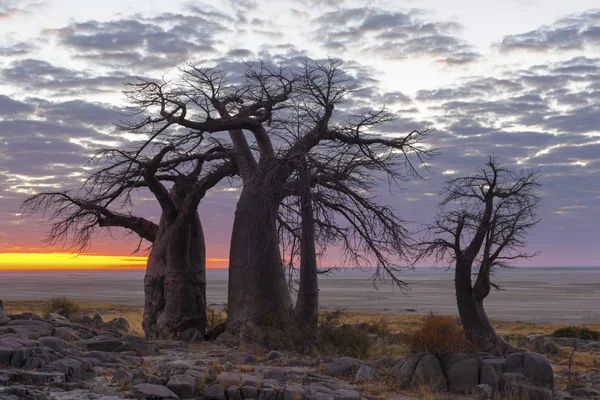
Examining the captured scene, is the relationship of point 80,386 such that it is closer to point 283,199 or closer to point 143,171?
point 283,199

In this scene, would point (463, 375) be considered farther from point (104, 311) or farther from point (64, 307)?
point (104, 311)

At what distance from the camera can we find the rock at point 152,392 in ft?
33.6

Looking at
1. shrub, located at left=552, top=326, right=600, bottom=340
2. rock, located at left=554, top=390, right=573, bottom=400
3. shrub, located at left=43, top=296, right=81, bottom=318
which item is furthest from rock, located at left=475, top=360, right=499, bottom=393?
shrub, located at left=43, top=296, right=81, bottom=318

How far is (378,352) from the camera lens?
16703 mm

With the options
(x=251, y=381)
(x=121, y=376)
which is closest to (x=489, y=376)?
(x=251, y=381)

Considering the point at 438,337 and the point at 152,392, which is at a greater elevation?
the point at 438,337

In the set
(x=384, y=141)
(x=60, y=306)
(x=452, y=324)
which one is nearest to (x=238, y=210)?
(x=384, y=141)

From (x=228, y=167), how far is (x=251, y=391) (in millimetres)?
8347

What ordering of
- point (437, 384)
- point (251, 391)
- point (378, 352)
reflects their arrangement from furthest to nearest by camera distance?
point (378, 352) < point (437, 384) < point (251, 391)

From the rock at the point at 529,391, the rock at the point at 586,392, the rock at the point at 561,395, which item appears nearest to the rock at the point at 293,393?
the rock at the point at 529,391

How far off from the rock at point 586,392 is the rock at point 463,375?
5.96 feet

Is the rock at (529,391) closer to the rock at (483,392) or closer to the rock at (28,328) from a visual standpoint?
the rock at (483,392)

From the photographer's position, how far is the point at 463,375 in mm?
12000

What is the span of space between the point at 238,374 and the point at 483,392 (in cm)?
380
